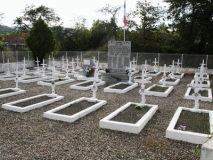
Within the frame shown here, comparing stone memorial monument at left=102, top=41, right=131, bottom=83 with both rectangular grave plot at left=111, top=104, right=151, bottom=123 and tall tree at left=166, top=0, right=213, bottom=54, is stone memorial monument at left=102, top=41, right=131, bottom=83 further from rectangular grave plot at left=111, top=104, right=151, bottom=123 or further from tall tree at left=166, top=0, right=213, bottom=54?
tall tree at left=166, top=0, right=213, bottom=54

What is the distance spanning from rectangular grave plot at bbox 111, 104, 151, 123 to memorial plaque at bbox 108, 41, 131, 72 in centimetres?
586

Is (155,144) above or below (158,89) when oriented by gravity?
below

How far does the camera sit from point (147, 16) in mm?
25000

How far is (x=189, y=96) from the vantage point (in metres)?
9.59

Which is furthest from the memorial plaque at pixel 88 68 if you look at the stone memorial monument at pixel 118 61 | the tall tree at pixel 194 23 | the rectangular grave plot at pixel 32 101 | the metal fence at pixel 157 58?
the tall tree at pixel 194 23

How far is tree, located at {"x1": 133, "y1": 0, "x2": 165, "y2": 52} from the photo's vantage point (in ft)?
81.7

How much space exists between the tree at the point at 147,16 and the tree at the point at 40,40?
10702mm

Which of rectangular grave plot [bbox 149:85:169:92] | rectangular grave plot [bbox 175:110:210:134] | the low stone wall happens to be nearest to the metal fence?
rectangular grave plot [bbox 149:85:169:92]

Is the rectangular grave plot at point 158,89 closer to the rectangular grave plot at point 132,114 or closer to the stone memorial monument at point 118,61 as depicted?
the stone memorial monument at point 118,61

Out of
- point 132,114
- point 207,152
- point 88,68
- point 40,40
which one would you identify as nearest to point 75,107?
point 132,114

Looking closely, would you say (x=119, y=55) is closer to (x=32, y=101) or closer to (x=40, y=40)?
(x=32, y=101)

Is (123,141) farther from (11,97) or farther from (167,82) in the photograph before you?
(167,82)

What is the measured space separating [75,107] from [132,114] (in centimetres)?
205

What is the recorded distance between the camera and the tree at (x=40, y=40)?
20859 mm
